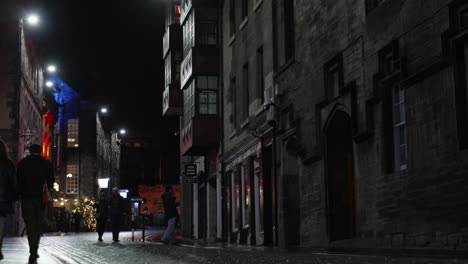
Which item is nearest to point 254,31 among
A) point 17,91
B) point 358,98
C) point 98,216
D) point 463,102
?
point 98,216

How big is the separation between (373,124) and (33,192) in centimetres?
709

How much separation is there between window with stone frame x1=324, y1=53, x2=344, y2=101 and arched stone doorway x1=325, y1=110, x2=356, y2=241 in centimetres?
52

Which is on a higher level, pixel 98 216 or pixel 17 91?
pixel 17 91

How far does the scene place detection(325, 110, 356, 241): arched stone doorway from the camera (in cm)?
1928

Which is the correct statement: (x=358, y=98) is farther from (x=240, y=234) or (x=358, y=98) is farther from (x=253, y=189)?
(x=240, y=234)

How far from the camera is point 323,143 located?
20156mm

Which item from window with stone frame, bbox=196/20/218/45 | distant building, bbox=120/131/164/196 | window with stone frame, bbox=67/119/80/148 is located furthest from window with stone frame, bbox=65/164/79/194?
window with stone frame, bbox=196/20/218/45

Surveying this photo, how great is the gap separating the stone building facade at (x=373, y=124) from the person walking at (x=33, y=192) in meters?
5.97

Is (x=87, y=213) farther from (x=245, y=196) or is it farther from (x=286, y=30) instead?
(x=286, y=30)

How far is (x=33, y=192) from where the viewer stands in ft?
41.2

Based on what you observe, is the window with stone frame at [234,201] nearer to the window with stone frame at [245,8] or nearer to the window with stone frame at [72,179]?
the window with stone frame at [245,8]

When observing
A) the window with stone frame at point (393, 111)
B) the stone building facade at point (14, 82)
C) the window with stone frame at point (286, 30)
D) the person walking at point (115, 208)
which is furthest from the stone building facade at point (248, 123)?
the stone building facade at point (14, 82)

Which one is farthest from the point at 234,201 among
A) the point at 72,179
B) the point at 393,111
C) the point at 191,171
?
the point at 72,179

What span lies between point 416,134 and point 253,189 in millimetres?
14088
